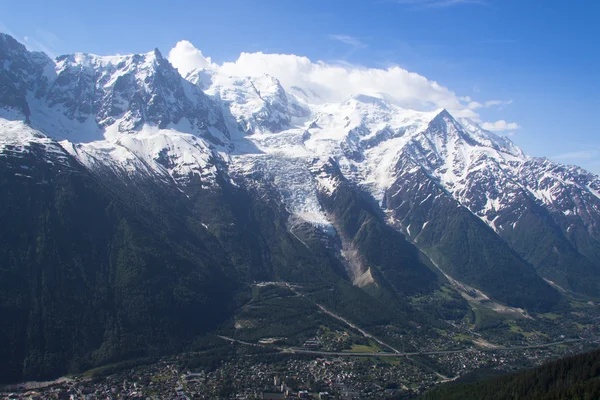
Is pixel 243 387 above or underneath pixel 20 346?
underneath

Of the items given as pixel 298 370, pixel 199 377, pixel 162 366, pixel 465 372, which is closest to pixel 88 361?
pixel 162 366

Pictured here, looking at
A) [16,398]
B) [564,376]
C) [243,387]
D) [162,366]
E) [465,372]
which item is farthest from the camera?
[465,372]

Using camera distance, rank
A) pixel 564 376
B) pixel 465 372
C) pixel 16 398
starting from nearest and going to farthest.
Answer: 1. pixel 564 376
2. pixel 16 398
3. pixel 465 372

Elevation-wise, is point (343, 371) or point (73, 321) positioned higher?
point (73, 321)

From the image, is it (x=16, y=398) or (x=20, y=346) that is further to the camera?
(x=20, y=346)

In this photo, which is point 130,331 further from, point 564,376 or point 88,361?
point 564,376

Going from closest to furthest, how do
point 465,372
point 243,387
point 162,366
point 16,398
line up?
point 16,398 → point 243,387 → point 162,366 → point 465,372

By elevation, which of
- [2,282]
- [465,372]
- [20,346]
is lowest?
[465,372]

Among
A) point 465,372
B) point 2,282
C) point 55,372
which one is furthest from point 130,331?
point 465,372

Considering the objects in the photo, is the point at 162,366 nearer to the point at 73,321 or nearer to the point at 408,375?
the point at 73,321
